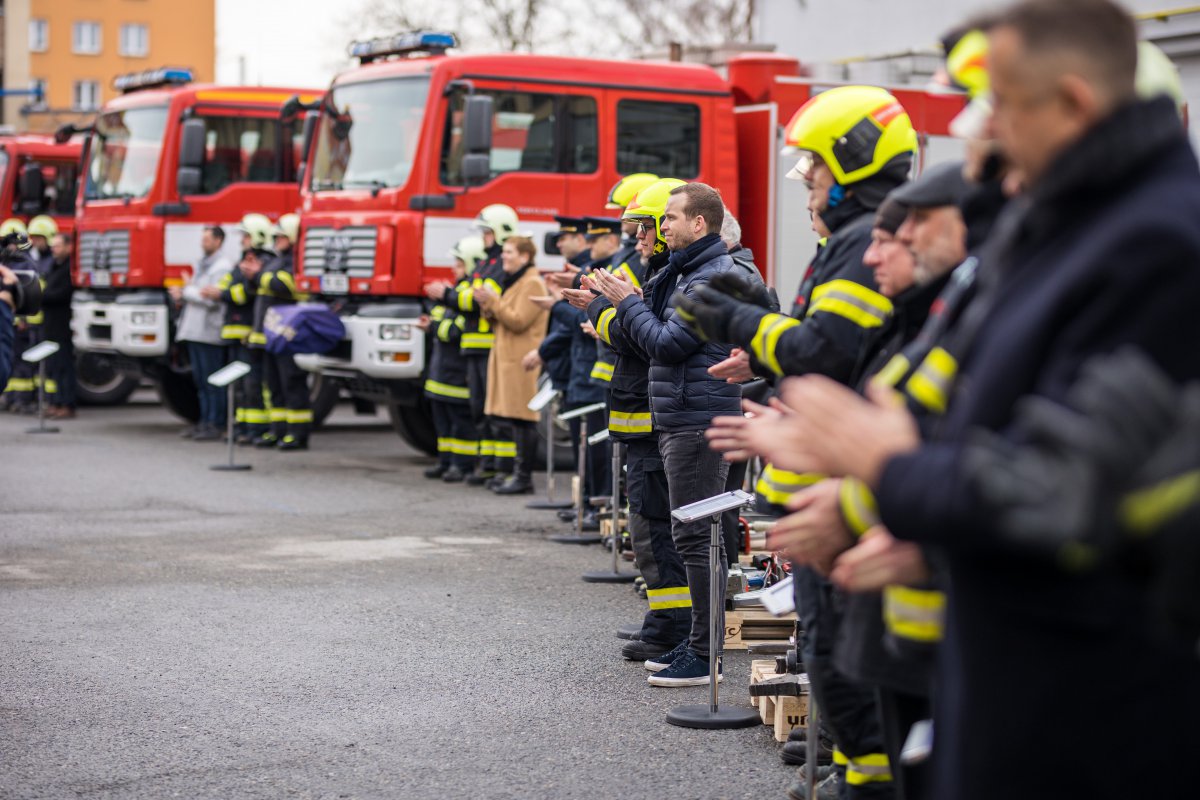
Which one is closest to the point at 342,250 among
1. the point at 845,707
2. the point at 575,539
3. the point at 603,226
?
the point at 603,226

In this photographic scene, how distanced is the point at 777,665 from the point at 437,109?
26.9 feet

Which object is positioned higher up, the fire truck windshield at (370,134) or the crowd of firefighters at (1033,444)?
the fire truck windshield at (370,134)

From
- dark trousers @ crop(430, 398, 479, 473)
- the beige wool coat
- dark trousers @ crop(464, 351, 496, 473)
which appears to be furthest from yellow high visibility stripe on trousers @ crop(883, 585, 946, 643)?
dark trousers @ crop(430, 398, 479, 473)

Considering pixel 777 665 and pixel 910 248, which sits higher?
pixel 910 248

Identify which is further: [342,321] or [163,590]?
[342,321]

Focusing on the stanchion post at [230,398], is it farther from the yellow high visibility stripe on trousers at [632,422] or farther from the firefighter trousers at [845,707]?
the firefighter trousers at [845,707]

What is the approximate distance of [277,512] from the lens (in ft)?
39.2

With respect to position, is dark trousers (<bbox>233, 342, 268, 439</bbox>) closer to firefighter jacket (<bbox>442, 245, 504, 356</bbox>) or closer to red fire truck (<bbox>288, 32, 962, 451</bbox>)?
red fire truck (<bbox>288, 32, 962, 451</bbox>)

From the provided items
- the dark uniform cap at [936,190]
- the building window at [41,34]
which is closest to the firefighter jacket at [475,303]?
the dark uniform cap at [936,190]

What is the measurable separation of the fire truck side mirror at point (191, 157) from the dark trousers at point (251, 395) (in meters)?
1.69

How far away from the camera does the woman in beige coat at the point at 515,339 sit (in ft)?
42.2

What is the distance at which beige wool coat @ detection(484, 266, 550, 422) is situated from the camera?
12953 millimetres

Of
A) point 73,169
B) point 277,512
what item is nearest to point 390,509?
point 277,512

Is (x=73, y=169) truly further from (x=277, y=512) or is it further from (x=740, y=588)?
(x=740, y=588)
